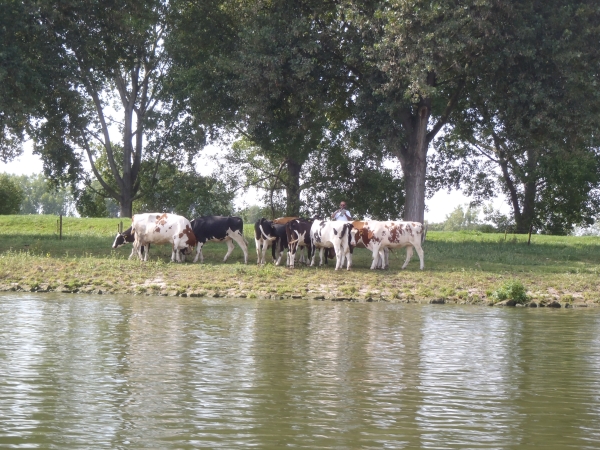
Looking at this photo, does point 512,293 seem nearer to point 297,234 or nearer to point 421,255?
point 421,255

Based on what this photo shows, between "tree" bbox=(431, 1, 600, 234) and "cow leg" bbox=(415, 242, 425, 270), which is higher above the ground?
"tree" bbox=(431, 1, 600, 234)

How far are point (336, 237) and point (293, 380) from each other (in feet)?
58.8

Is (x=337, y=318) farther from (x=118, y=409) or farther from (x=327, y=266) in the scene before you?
(x=327, y=266)

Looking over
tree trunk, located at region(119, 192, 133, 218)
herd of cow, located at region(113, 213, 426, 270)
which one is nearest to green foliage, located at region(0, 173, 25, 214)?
tree trunk, located at region(119, 192, 133, 218)

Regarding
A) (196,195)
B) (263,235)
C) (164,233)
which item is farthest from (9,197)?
(263,235)

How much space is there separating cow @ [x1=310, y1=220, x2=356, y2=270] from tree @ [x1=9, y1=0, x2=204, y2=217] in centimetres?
1292

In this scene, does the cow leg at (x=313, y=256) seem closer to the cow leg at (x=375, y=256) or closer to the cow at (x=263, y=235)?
the cow at (x=263, y=235)

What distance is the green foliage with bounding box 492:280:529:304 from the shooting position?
71.1 feet

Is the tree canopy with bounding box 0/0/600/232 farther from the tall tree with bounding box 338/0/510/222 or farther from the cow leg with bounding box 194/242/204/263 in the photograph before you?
the cow leg with bounding box 194/242/204/263

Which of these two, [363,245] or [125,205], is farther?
[125,205]

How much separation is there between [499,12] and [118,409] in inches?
1109

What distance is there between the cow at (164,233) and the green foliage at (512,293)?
38.1 ft

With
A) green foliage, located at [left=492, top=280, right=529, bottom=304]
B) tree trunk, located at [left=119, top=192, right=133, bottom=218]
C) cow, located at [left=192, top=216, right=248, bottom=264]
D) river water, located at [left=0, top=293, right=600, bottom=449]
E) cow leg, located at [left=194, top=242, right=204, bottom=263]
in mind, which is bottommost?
river water, located at [left=0, top=293, right=600, bottom=449]

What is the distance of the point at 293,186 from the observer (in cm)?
5344
